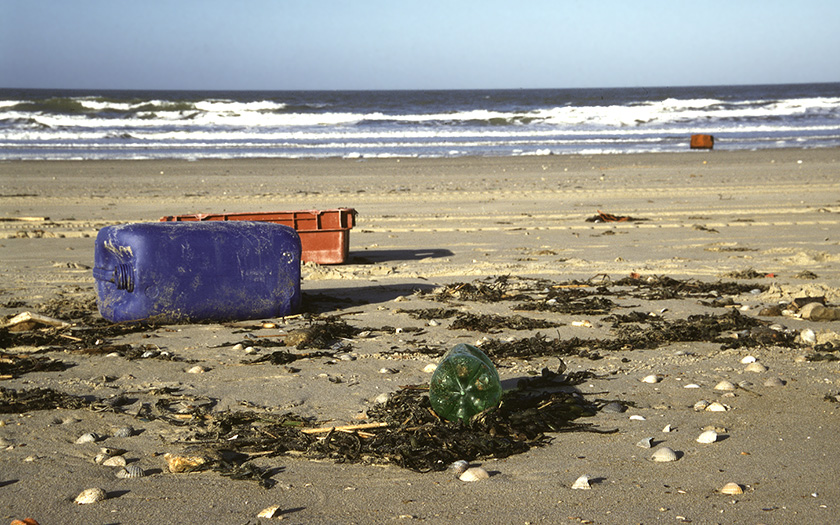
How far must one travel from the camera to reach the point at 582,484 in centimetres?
317

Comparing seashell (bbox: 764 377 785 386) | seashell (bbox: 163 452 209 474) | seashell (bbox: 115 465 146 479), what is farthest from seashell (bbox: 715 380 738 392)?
seashell (bbox: 115 465 146 479)

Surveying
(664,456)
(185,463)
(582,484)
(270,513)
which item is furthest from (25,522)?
(664,456)

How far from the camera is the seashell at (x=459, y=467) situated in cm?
332

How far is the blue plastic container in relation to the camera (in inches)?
222

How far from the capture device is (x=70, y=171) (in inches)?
739

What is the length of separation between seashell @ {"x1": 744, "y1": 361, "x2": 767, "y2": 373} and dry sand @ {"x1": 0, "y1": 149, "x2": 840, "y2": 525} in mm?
64

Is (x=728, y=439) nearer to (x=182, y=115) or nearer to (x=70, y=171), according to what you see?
(x=70, y=171)

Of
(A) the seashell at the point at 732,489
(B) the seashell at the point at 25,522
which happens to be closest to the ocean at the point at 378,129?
(A) the seashell at the point at 732,489

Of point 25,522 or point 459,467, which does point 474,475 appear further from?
point 25,522

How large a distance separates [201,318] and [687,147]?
2369cm

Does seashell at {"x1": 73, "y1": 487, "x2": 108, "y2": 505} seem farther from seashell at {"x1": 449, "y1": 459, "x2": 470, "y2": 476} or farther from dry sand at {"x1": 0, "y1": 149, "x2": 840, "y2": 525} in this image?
seashell at {"x1": 449, "y1": 459, "x2": 470, "y2": 476}

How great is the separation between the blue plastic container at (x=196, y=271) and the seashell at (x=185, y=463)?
2.55m

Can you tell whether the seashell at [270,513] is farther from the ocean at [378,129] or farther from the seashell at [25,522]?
the ocean at [378,129]

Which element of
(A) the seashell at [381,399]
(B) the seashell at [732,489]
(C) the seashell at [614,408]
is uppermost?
(B) the seashell at [732,489]
